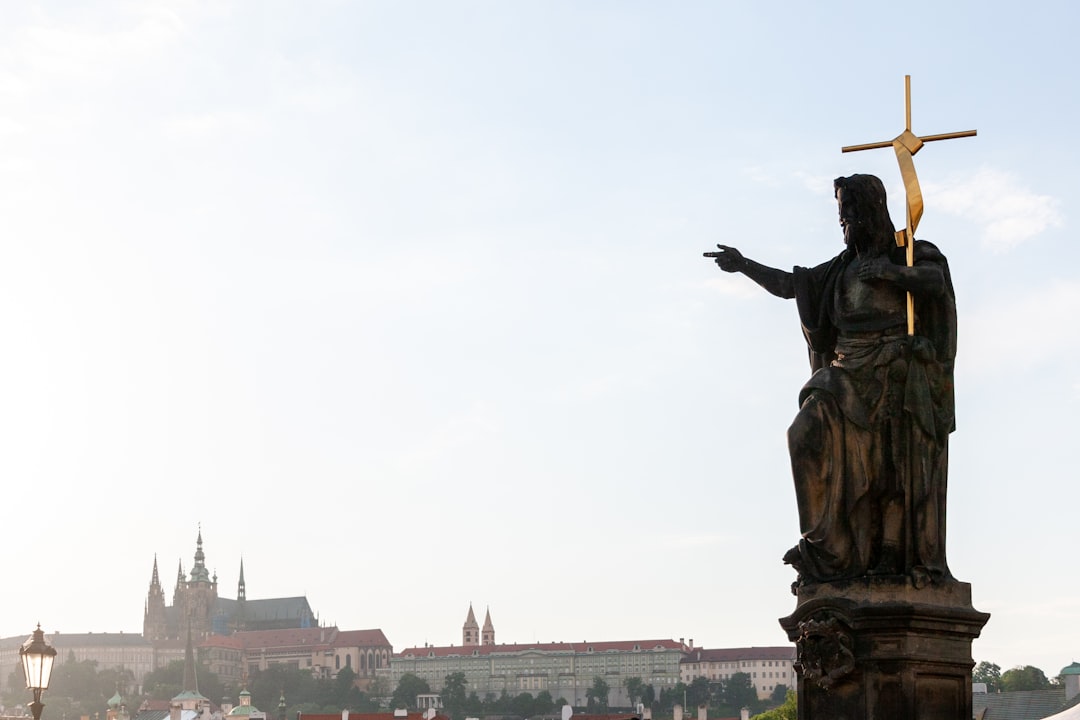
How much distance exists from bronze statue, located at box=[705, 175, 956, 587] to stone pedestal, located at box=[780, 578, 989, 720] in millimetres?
113

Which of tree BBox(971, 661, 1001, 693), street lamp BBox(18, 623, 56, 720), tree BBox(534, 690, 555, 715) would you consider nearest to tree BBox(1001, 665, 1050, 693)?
tree BBox(971, 661, 1001, 693)

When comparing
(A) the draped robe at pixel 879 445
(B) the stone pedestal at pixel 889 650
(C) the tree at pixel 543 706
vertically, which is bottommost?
(B) the stone pedestal at pixel 889 650

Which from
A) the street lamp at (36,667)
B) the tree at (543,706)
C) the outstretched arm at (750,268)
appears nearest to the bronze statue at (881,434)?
the outstretched arm at (750,268)

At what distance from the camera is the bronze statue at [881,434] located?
7.72 metres

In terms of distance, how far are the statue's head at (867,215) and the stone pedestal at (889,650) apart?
60.6 inches

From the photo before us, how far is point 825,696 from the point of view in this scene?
303 inches

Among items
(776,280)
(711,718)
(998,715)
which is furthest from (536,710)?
(776,280)

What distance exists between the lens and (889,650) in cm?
753

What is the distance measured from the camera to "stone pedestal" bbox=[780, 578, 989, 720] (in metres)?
7.50

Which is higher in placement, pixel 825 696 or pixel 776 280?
pixel 776 280

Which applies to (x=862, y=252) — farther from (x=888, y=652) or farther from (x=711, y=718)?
(x=711, y=718)

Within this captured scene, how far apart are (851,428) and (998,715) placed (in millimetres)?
46009

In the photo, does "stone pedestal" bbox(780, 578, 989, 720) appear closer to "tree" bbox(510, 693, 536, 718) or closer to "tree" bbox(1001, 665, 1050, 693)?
"tree" bbox(1001, 665, 1050, 693)

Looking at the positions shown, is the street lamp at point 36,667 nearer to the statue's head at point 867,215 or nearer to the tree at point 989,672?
the statue's head at point 867,215
